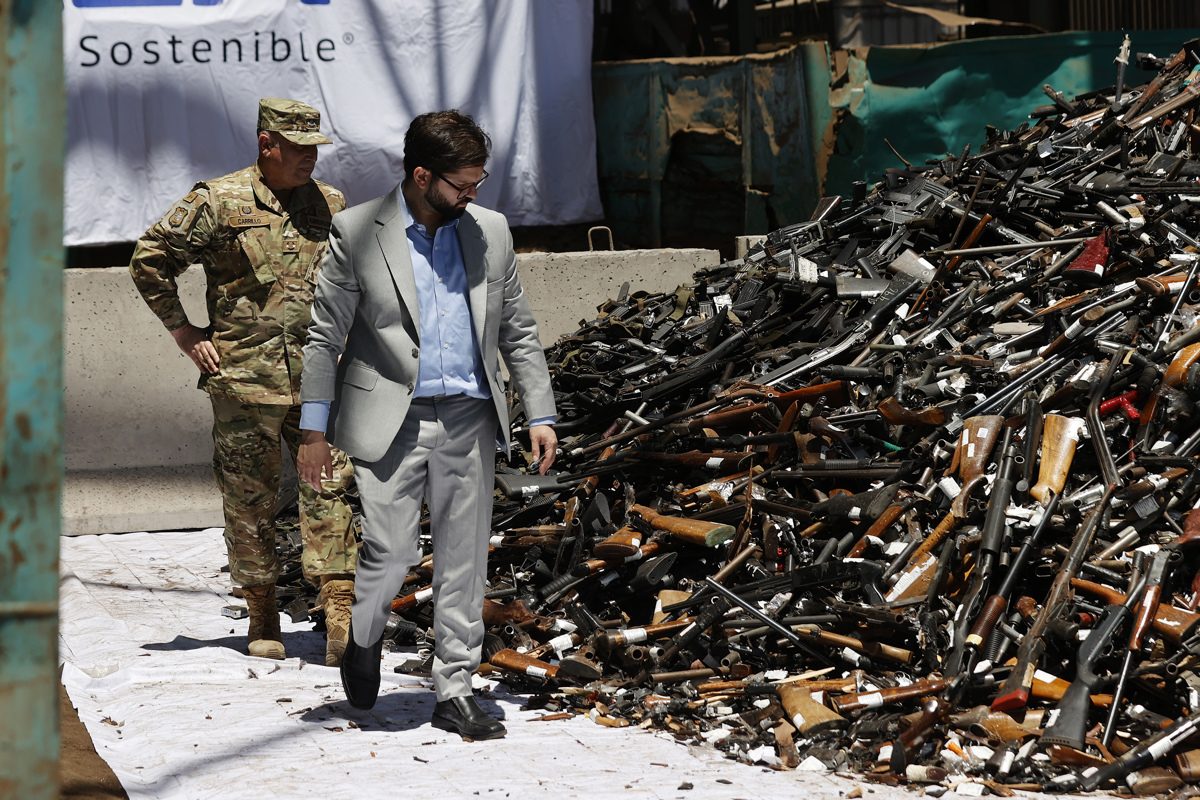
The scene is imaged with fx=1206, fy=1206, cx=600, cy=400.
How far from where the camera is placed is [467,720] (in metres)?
4.05

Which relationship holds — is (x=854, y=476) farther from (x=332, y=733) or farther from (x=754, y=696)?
(x=332, y=733)

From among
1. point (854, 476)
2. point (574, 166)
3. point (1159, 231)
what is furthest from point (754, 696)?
point (574, 166)

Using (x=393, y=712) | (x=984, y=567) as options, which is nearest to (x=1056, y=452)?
(x=984, y=567)

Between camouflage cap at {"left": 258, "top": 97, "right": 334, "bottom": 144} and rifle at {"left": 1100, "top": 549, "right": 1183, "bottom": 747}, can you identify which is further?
camouflage cap at {"left": 258, "top": 97, "right": 334, "bottom": 144}

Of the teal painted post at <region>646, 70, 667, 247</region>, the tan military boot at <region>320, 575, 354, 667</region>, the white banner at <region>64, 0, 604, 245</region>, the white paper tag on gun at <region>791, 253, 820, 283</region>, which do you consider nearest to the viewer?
the tan military boot at <region>320, 575, 354, 667</region>

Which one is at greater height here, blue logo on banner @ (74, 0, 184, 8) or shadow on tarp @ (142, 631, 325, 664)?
blue logo on banner @ (74, 0, 184, 8)

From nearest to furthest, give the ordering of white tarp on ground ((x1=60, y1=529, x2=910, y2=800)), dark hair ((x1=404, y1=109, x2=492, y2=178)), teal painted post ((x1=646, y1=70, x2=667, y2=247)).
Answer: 1. white tarp on ground ((x1=60, y1=529, x2=910, y2=800))
2. dark hair ((x1=404, y1=109, x2=492, y2=178))
3. teal painted post ((x1=646, y1=70, x2=667, y2=247))

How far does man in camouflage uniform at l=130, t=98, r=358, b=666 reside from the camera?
495 cm

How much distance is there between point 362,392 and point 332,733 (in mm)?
1179

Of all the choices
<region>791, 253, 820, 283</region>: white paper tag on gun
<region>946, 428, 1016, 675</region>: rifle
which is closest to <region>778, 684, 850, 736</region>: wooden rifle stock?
<region>946, 428, 1016, 675</region>: rifle

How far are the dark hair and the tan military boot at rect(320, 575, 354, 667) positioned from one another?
6.71 ft

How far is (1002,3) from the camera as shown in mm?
12531

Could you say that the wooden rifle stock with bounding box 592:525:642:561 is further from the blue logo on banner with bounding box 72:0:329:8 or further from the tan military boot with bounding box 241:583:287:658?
the blue logo on banner with bounding box 72:0:329:8

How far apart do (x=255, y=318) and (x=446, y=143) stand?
161 centimetres
